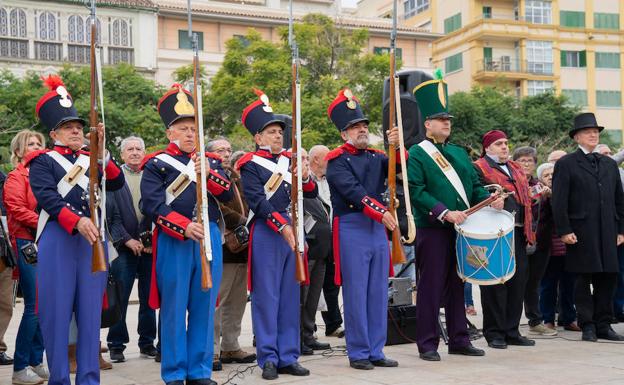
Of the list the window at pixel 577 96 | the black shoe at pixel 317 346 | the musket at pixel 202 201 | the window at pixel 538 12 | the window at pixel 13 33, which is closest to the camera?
the musket at pixel 202 201

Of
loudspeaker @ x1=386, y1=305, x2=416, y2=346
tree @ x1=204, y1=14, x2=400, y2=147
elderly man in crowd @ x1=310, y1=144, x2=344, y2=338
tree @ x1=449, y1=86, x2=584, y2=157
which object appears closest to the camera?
loudspeaker @ x1=386, y1=305, x2=416, y2=346

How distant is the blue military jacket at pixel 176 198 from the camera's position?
6.35m

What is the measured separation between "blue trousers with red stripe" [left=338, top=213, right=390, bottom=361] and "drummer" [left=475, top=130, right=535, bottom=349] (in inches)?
61.4

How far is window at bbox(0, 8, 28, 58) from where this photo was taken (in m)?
40.8

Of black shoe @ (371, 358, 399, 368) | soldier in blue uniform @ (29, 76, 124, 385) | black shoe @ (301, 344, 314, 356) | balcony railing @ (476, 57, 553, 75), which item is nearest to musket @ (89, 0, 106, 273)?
soldier in blue uniform @ (29, 76, 124, 385)

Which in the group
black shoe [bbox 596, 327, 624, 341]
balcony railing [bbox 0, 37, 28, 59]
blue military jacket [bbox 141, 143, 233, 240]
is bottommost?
black shoe [bbox 596, 327, 624, 341]

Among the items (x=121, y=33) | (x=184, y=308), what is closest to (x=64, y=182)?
(x=184, y=308)

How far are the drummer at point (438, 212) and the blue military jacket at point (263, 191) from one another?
1.28 metres

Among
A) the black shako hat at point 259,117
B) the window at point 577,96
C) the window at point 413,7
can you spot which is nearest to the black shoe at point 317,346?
the black shako hat at point 259,117

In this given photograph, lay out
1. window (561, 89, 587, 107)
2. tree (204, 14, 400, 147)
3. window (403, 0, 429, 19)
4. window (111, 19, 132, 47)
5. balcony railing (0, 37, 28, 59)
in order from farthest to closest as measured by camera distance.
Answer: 1. window (403, 0, 429, 19)
2. window (561, 89, 587, 107)
3. window (111, 19, 132, 47)
4. balcony railing (0, 37, 28, 59)
5. tree (204, 14, 400, 147)

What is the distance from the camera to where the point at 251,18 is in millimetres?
45000

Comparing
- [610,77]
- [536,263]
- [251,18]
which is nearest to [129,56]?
[251,18]

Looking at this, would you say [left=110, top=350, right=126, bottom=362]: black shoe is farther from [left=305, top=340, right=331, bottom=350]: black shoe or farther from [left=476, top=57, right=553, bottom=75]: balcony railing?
[left=476, top=57, right=553, bottom=75]: balcony railing

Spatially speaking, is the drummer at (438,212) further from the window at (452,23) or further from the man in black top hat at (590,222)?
the window at (452,23)
